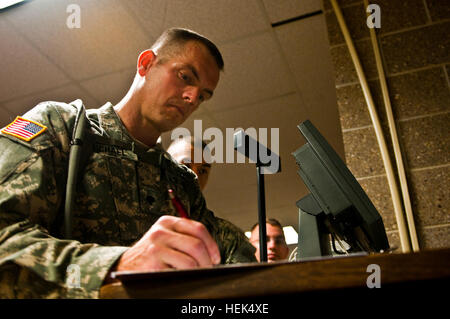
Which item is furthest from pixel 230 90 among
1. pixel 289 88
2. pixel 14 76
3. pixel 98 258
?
pixel 98 258

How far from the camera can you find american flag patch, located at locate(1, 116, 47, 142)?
70cm

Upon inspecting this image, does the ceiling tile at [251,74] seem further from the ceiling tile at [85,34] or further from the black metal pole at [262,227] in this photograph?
the black metal pole at [262,227]

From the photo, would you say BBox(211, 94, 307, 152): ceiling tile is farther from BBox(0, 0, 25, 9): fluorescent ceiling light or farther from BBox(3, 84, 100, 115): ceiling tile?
BBox(0, 0, 25, 9): fluorescent ceiling light

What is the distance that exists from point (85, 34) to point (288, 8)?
48.0 inches

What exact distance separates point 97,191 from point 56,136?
0.16 metres

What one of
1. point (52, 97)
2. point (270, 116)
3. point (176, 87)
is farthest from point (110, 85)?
point (176, 87)

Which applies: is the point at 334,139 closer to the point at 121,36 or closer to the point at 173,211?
the point at 121,36

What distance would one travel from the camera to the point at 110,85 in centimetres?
259

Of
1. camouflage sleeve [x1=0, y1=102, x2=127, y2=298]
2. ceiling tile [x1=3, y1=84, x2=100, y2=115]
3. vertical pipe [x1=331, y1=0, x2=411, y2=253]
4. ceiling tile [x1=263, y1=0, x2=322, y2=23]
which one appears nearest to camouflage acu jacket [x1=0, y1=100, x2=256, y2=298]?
camouflage sleeve [x1=0, y1=102, x2=127, y2=298]

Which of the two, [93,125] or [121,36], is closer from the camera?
[93,125]

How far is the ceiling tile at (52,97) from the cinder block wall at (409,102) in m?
1.87

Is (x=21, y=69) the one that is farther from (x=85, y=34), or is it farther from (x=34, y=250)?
(x=34, y=250)
